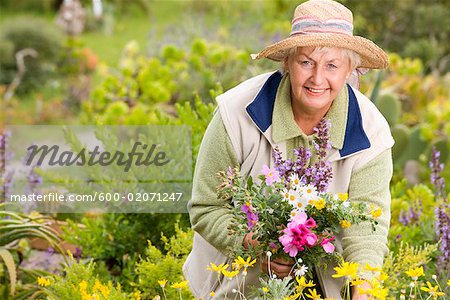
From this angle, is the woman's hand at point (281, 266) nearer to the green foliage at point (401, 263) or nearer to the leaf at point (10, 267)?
the green foliage at point (401, 263)

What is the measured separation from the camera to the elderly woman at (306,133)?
8.66ft

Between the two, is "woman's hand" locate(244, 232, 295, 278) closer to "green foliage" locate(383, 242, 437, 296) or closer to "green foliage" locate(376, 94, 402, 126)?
"green foliage" locate(383, 242, 437, 296)

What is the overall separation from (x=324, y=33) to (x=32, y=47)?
7378mm

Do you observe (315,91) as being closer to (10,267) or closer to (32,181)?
(10,267)

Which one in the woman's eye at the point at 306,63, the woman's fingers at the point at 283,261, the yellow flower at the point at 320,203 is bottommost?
the woman's fingers at the point at 283,261

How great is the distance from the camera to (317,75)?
258 cm

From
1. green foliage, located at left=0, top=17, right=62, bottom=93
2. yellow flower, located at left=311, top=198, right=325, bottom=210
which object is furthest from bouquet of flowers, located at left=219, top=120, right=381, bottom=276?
Answer: green foliage, located at left=0, top=17, right=62, bottom=93

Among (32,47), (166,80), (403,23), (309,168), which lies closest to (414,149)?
(166,80)

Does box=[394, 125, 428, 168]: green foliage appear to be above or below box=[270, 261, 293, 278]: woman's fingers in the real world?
above

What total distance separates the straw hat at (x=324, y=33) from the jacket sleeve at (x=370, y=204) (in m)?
0.36

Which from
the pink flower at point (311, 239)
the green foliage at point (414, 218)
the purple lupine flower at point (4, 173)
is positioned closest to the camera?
the pink flower at point (311, 239)

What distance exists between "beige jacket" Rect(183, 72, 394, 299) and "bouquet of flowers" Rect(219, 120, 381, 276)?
243mm

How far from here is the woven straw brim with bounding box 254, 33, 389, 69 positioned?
2547 millimetres

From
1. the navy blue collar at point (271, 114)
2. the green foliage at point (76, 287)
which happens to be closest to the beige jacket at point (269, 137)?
the navy blue collar at point (271, 114)
